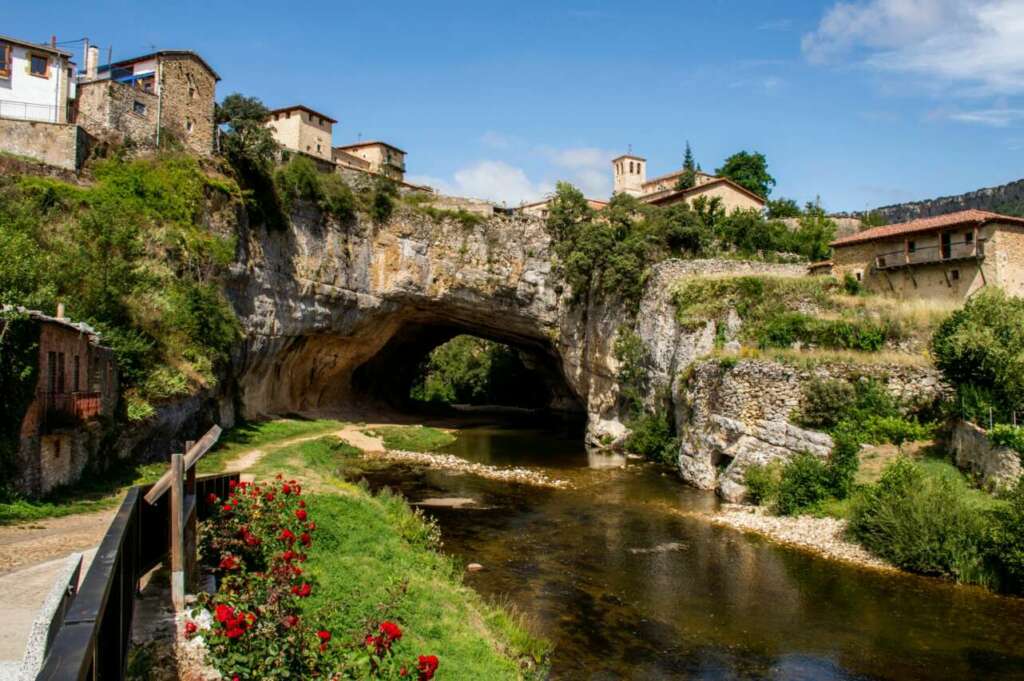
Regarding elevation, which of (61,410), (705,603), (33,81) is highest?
(33,81)

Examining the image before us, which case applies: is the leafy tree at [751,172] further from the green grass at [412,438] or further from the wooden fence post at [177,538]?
the wooden fence post at [177,538]

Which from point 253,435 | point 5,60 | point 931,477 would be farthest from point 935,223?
point 5,60

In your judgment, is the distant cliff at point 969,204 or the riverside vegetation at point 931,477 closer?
the riverside vegetation at point 931,477

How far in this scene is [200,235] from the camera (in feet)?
96.1

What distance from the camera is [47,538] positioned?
10.7 metres

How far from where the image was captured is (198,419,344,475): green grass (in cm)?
2261

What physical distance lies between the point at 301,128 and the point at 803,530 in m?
45.7

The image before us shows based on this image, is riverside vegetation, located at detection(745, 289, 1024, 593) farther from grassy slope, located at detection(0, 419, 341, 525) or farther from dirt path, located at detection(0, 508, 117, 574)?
grassy slope, located at detection(0, 419, 341, 525)

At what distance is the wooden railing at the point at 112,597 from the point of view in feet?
11.1

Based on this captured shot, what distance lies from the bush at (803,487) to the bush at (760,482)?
21.7 inches

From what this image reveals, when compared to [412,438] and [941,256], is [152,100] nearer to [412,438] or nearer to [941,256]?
[412,438]

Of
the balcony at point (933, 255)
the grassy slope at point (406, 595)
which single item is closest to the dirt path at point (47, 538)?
the grassy slope at point (406, 595)

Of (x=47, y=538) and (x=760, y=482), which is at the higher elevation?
(x=47, y=538)

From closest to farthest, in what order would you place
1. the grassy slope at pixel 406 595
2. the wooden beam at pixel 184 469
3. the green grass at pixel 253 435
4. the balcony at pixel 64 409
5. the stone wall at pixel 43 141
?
the wooden beam at pixel 184 469, the grassy slope at pixel 406 595, the balcony at pixel 64 409, the green grass at pixel 253 435, the stone wall at pixel 43 141
